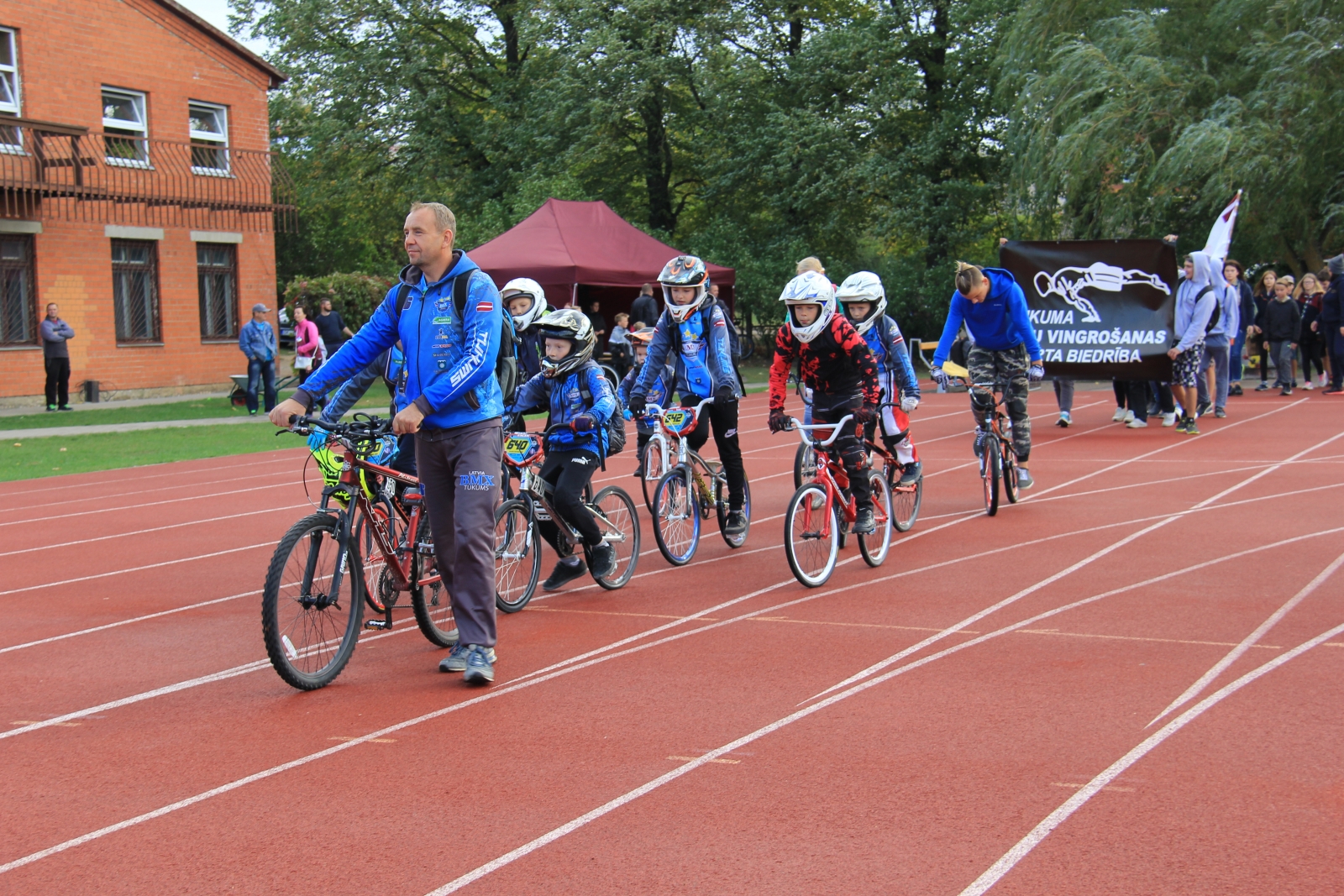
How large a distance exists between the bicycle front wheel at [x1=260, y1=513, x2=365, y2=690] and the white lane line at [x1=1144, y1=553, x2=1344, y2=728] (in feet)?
11.0

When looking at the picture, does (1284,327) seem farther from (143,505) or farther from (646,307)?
(143,505)

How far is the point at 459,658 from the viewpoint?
19.9ft

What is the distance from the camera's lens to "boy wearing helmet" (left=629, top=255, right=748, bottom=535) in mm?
8875

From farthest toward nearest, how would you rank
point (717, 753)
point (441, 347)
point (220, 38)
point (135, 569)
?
point (220, 38) → point (135, 569) → point (441, 347) → point (717, 753)

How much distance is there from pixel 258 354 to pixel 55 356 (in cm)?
407

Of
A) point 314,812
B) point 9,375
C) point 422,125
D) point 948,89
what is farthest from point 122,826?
point 422,125

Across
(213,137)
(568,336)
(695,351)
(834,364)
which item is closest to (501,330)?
(568,336)

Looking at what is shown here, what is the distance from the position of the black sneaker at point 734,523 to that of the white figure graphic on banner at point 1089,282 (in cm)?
941

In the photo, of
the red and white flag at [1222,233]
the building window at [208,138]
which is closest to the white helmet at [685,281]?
the red and white flag at [1222,233]

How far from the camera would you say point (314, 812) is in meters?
4.43

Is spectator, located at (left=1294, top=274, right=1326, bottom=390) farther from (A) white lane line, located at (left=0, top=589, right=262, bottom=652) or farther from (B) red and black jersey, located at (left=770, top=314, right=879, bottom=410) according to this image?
(A) white lane line, located at (left=0, top=589, right=262, bottom=652)

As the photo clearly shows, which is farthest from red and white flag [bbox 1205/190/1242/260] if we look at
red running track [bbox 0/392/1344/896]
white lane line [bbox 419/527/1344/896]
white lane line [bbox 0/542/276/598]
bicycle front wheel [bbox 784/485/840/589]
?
white lane line [bbox 0/542/276/598]

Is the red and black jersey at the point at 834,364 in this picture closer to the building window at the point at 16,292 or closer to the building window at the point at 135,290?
the building window at the point at 16,292

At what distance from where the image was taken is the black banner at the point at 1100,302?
55.4 ft
